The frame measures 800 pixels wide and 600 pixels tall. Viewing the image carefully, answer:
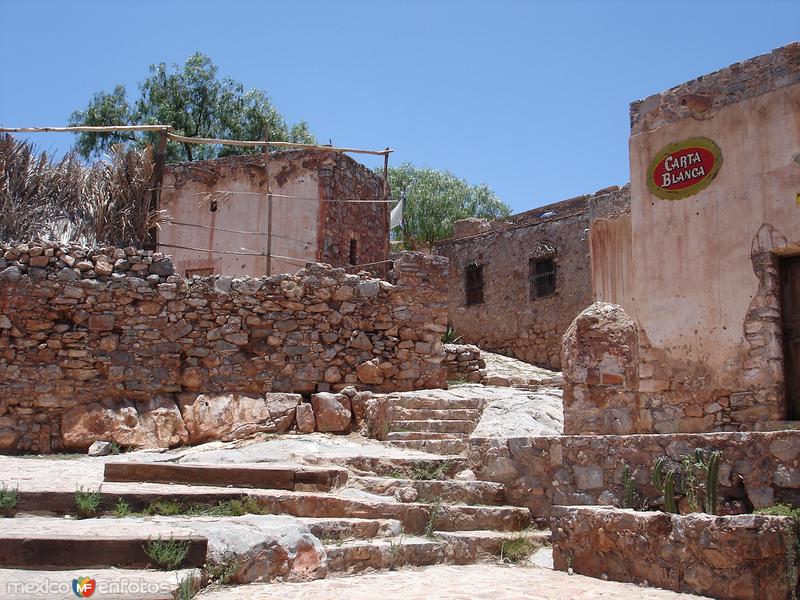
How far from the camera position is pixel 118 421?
33.6 feet

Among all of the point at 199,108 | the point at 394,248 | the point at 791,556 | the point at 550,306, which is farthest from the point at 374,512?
the point at 199,108

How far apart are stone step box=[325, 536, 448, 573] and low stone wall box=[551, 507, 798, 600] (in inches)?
35.5

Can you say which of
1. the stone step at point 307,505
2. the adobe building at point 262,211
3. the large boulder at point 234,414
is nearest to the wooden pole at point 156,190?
the adobe building at point 262,211

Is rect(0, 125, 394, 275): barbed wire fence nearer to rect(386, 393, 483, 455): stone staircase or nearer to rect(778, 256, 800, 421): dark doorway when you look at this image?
rect(386, 393, 483, 455): stone staircase

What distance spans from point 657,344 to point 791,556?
5695 millimetres

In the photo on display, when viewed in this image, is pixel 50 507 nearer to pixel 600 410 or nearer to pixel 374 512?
pixel 374 512

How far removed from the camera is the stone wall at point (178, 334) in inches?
411

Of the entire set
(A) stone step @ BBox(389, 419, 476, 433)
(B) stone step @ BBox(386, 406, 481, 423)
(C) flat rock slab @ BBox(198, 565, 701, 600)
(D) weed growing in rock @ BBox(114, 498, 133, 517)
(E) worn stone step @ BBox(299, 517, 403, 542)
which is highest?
(B) stone step @ BBox(386, 406, 481, 423)

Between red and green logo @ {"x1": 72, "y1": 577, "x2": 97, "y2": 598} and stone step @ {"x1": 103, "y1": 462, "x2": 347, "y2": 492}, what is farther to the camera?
stone step @ {"x1": 103, "y1": 462, "x2": 347, "y2": 492}

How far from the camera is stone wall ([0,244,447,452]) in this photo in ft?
34.2

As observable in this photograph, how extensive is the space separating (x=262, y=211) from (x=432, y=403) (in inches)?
273

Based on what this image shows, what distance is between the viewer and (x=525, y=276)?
1977cm

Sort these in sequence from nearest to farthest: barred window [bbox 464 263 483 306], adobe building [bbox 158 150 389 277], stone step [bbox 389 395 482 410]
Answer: stone step [bbox 389 395 482 410] < adobe building [bbox 158 150 389 277] < barred window [bbox 464 263 483 306]

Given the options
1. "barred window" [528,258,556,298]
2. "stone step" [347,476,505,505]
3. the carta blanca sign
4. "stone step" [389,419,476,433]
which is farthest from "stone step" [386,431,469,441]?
"barred window" [528,258,556,298]
